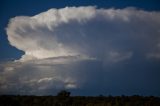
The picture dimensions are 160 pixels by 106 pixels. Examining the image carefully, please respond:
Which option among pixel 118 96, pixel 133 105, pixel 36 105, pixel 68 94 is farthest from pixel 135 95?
pixel 36 105

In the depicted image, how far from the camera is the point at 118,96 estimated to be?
17188cm

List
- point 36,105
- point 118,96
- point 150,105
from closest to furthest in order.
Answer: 1. point 150,105
2. point 36,105
3. point 118,96

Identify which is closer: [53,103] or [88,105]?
[88,105]

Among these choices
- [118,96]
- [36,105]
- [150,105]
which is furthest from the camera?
[118,96]

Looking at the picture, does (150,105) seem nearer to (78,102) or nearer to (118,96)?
(78,102)

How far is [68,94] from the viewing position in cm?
18000

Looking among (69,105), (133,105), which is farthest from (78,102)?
(133,105)

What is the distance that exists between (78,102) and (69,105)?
4.49m

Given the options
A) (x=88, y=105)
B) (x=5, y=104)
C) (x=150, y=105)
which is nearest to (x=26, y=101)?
(x=5, y=104)

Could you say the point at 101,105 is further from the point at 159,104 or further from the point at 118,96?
the point at 118,96

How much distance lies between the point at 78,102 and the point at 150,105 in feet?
110

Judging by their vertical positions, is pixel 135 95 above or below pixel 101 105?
above

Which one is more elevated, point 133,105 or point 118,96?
point 118,96

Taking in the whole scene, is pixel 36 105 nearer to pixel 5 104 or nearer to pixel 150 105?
pixel 5 104
